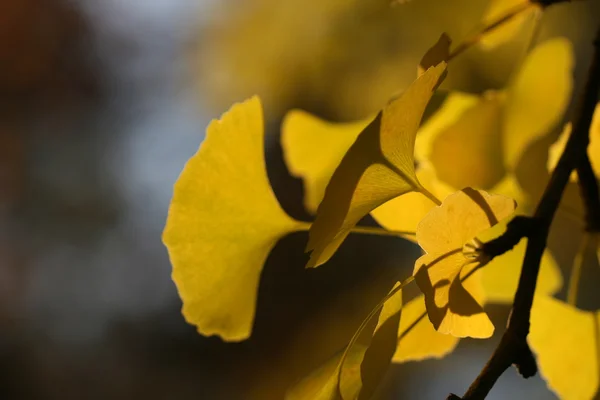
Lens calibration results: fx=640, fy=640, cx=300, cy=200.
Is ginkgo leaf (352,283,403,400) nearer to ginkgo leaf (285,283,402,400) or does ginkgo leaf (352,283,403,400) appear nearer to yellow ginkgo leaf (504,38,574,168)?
ginkgo leaf (285,283,402,400)

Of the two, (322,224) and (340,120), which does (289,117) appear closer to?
(322,224)

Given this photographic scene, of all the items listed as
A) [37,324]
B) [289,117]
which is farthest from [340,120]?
[37,324]

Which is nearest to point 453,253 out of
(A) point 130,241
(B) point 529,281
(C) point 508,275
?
(B) point 529,281

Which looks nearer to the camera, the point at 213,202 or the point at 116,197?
the point at 213,202

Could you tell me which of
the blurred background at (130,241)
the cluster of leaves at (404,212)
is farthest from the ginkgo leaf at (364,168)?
the blurred background at (130,241)

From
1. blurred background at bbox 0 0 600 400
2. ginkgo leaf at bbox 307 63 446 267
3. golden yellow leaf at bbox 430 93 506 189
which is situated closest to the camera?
→ ginkgo leaf at bbox 307 63 446 267

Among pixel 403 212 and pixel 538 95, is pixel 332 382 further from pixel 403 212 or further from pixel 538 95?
pixel 538 95

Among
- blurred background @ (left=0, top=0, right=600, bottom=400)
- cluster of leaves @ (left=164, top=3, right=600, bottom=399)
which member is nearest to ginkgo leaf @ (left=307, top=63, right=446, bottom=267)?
cluster of leaves @ (left=164, top=3, right=600, bottom=399)
